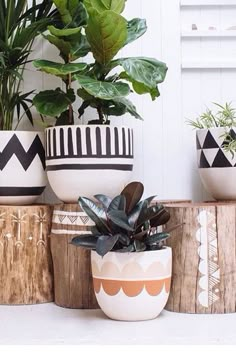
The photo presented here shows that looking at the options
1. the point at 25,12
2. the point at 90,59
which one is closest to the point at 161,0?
the point at 90,59

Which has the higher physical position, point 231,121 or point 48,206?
point 231,121

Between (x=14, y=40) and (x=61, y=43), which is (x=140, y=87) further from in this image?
(x=14, y=40)

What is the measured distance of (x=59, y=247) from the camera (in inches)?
47.0

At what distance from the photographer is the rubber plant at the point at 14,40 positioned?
1.24 meters

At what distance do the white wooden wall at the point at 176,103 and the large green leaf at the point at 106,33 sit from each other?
1.01 feet

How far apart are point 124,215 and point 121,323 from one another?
0.22 m

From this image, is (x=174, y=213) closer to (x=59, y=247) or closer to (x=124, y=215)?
(x=124, y=215)

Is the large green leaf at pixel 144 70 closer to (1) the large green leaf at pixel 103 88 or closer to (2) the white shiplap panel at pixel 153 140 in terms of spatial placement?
(1) the large green leaf at pixel 103 88

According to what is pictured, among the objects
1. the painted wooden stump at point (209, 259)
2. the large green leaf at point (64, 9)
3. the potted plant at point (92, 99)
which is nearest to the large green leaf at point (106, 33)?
the potted plant at point (92, 99)

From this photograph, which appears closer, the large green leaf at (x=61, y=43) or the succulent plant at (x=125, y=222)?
the succulent plant at (x=125, y=222)

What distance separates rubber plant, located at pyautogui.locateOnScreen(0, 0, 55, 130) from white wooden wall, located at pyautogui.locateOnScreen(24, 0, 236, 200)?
11.5 inches

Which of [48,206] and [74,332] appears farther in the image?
[48,206]

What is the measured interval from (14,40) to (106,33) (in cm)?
27

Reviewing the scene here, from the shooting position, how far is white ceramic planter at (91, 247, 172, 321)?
3.38ft
